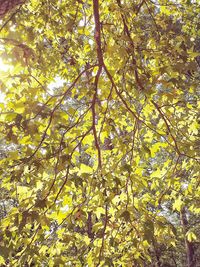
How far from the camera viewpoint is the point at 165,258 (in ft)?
55.1

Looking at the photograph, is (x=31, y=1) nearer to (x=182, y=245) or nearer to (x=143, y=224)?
(x=143, y=224)

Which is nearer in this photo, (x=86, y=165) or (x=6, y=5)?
(x=6, y=5)

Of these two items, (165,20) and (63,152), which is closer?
(63,152)

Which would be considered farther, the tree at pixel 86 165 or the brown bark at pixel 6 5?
the brown bark at pixel 6 5

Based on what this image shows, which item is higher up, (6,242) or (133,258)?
(133,258)

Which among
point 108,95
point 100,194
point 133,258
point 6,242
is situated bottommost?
point 6,242

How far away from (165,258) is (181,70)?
16.5 meters

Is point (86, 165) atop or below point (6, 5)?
below

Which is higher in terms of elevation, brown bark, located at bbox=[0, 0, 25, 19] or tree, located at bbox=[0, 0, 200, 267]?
brown bark, located at bbox=[0, 0, 25, 19]

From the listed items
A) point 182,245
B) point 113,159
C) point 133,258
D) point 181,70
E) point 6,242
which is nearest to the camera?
point 6,242

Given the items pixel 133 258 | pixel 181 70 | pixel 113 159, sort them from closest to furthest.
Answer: pixel 181 70 → pixel 133 258 → pixel 113 159

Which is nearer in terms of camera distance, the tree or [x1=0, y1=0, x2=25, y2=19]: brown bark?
the tree

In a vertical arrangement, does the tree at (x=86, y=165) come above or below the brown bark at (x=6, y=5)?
below

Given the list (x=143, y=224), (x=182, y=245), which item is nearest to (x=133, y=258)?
(x=143, y=224)
